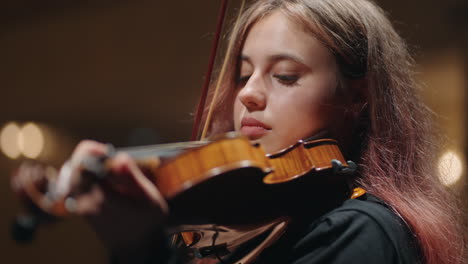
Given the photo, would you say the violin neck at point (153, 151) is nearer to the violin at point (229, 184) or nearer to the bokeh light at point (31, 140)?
the violin at point (229, 184)

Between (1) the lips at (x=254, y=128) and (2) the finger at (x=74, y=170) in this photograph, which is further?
(1) the lips at (x=254, y=128)

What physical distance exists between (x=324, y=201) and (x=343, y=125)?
155 mm

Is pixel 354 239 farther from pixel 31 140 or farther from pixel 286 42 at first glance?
pixel 31 140

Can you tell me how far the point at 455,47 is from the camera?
6.01 feet

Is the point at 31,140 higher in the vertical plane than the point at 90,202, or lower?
lower

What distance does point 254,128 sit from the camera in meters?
0.76

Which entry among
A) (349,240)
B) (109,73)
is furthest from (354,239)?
(109,73)

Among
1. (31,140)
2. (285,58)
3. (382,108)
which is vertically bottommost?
(31,140)

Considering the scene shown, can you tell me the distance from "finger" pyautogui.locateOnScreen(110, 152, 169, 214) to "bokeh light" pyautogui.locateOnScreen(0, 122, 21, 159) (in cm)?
172

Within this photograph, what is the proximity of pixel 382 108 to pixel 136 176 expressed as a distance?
1.57 ft

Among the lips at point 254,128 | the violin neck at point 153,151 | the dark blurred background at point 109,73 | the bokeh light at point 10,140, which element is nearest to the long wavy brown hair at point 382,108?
the lips at point 254,128

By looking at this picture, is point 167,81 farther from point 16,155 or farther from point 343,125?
point 343,125

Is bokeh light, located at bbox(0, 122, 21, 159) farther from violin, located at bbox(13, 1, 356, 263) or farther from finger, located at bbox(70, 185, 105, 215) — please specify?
finger, located at bbox(70, 185, 105, 215)

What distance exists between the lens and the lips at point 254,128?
2.46 ft
